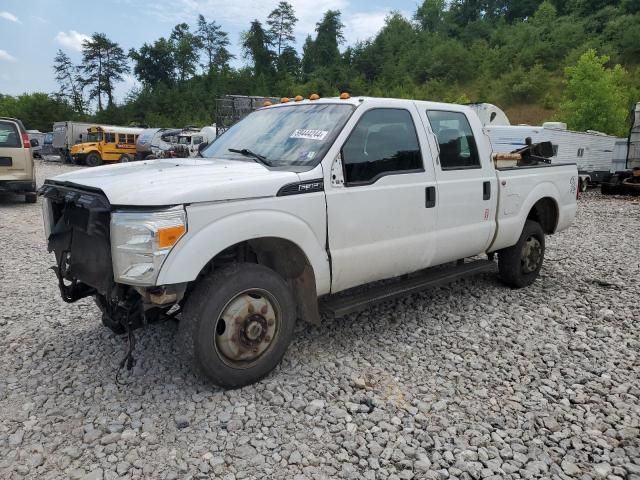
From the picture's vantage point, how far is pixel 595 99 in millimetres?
21172

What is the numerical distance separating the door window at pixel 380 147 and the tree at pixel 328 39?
3183 inches

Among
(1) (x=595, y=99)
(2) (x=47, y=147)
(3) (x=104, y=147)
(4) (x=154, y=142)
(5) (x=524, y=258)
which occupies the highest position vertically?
(1) (x=595, y=99)

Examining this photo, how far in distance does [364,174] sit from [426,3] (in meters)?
101

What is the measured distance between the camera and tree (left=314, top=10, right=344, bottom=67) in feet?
274

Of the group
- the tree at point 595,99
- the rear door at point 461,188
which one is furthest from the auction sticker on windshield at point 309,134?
the tree at point 595,99

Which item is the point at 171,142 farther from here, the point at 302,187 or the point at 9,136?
the point at 302,187

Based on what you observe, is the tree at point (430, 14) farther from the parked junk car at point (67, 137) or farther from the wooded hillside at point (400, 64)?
the parked junk car at point (67, 137)

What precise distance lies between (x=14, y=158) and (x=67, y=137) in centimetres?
2495

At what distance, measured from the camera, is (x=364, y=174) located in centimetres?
380

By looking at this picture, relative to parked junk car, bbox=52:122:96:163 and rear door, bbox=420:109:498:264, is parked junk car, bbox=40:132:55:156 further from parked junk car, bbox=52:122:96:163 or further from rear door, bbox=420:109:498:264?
rear door, bbox=420:109:498:264

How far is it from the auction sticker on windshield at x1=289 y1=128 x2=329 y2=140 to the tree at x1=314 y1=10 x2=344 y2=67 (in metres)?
81.2

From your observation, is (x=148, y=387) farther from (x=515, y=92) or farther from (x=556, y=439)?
(x=515, y=92)

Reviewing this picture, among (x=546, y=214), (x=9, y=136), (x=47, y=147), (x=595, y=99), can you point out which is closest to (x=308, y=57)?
(x=47, y=147)

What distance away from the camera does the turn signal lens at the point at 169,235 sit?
9.22 ft
